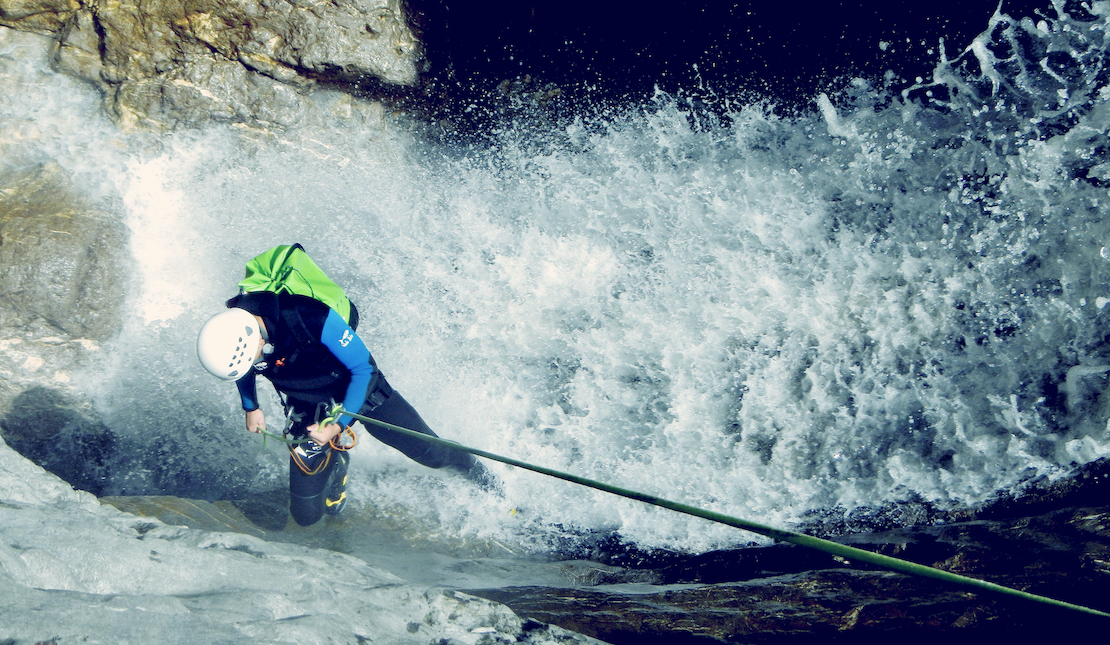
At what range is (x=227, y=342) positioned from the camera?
Answer: 7.53 feet

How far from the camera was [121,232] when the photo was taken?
13.4 ft

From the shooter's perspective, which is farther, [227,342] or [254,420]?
[254,420]

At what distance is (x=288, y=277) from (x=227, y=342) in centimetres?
35

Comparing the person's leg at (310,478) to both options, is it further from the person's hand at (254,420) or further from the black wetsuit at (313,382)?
the person's hand at (254,420)

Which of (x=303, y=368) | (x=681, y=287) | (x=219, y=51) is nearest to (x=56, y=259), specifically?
(x=219, y=51)

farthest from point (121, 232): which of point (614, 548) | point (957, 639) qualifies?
point (957, 639)

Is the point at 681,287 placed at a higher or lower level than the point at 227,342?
higher

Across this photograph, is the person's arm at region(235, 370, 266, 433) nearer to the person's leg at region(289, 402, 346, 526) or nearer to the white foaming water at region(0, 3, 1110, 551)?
the person's leg at region(289, 402, 346, 526)

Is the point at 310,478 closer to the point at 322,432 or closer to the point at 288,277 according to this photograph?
the point at 322,432

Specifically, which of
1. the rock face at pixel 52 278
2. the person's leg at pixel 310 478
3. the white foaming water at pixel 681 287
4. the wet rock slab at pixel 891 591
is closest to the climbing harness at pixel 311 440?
the person's leg at pixel 310 478

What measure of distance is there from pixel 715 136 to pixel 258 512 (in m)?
3.97

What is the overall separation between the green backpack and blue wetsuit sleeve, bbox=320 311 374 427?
0.09m

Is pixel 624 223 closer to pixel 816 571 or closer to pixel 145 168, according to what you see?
pixel 816 571

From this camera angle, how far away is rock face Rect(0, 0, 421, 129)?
13.3ft
